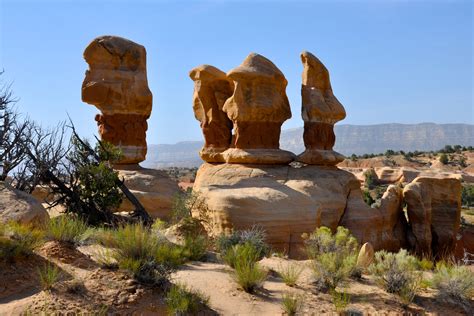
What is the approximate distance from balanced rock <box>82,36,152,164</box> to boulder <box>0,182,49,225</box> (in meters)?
9.25

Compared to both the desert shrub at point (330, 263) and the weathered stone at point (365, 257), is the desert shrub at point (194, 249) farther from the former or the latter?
the weathered stone at point (365, 257)

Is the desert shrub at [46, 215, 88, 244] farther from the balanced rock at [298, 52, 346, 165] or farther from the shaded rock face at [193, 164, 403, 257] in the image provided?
the balanced rock at [298, 52, 346, 165]

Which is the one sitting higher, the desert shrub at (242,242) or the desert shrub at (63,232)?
the desert shrub at (63,232)

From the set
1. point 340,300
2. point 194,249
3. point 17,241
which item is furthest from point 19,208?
point 340,300

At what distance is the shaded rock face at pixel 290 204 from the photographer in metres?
11.9

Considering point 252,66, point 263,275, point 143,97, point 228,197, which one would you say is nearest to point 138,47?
point 143,97

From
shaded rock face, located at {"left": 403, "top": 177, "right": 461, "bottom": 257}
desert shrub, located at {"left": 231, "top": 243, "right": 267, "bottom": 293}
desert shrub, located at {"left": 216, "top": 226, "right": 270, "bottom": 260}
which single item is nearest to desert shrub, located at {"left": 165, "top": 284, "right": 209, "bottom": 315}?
desert shrub, located at {"left": 231, "top": 243, "right": 267, "bottom": 293}

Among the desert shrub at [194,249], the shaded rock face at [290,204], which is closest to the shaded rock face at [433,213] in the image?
the shaded rock face at [290,204]

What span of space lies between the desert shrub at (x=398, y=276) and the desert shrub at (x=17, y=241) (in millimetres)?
5836

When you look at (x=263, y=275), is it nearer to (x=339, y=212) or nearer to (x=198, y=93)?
(x=339, y=212)

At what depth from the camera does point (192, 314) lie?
668cm

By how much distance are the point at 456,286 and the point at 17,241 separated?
7.22m

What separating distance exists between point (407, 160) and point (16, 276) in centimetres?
4967

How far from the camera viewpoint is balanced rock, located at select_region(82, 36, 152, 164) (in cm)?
1831
